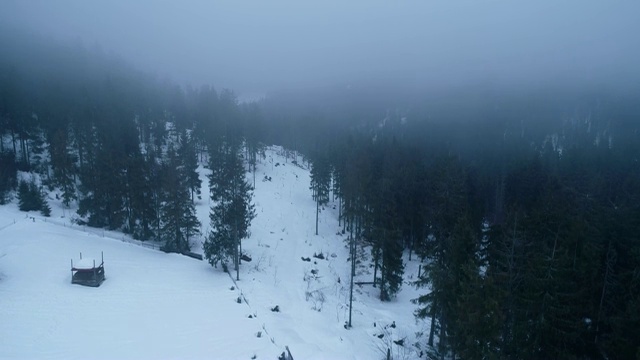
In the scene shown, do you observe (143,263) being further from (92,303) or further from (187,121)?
(187,121)

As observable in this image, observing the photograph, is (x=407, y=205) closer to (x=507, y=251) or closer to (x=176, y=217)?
(x=507, y=251)

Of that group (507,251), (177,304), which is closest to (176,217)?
(177,304)

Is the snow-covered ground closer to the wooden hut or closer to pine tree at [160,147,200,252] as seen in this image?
the wooden hut

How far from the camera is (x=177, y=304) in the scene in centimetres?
2800

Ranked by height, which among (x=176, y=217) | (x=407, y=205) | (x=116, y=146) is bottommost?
(x=407, y=205)

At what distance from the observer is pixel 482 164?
93188 mm

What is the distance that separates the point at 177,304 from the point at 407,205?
1256 inches

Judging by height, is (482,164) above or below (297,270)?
above

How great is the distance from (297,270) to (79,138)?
1730 inches

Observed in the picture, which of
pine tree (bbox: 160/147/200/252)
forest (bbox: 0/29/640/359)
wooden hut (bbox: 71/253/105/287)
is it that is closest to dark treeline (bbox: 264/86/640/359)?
forest (bbox: 0/29/640/359)

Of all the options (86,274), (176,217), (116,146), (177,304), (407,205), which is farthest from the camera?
(116,146)

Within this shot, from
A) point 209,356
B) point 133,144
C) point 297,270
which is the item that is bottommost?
point 297,270

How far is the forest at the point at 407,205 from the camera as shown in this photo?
2028 centimetres

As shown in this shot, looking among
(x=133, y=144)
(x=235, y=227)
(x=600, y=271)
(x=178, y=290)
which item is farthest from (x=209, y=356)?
(x=133, y=144)
